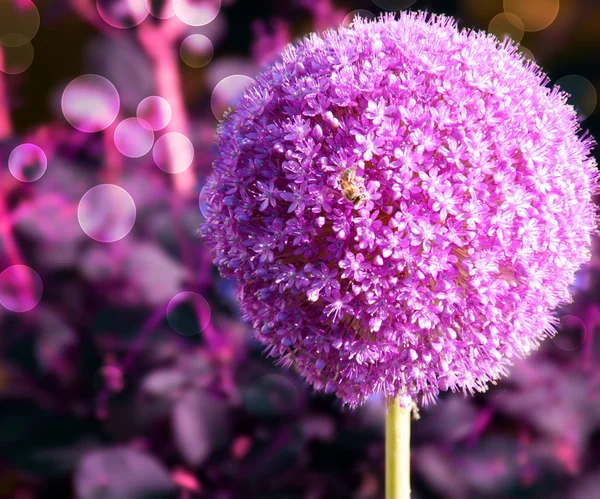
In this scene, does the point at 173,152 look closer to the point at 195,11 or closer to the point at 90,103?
the point at 90,103

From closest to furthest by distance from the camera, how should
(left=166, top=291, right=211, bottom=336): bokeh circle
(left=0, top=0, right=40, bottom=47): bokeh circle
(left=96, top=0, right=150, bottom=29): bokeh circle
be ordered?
(left=166, top=291, right=211, bottom=336): bokeh circle, (left=96, top=0, right=150, bottom=29): bokeh circle, (left=0, top=0, right=40, bottom=47): bokeh circle

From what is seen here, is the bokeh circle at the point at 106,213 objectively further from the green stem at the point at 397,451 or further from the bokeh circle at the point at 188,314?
the green stem at the point at 397,451

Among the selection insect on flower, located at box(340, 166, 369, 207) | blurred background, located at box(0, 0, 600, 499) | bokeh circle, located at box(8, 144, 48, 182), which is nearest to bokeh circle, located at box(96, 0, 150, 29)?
blurred background, located at box(0, 0, 600, 499)

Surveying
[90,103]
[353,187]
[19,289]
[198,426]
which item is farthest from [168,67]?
[353,187]

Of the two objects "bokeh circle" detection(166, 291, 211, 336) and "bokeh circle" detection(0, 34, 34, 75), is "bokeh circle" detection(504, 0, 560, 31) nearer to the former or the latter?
"bokeh circle" detection(166, 291, 211, 336)

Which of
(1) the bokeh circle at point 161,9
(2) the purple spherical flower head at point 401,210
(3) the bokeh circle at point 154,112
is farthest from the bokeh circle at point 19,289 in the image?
(2) the purple spherical flower head at point 401,210

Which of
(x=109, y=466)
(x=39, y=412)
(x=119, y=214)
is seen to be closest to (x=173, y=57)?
(x=119, y=214)
